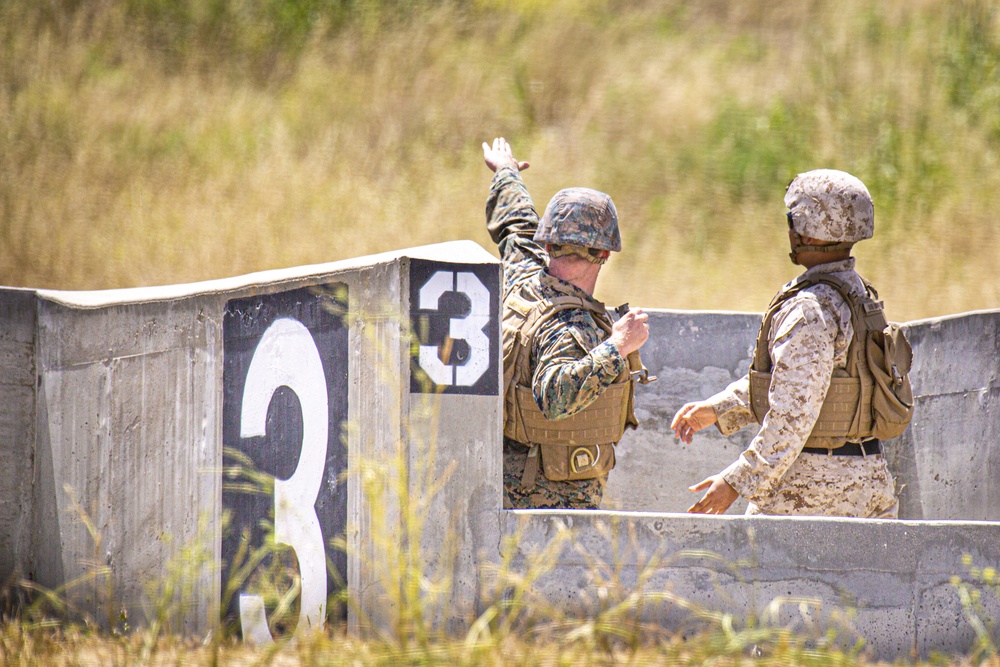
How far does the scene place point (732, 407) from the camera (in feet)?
16.9

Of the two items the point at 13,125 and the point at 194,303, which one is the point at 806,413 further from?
the point at 13,125

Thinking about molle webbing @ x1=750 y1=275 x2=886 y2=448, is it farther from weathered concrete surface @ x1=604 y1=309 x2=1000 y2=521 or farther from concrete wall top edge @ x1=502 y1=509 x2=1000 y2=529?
weathered concrete surface @ x1=604 y1=309 x2=1000 y2=521

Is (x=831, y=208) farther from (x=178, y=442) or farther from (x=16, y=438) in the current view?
(x=16, y=438)

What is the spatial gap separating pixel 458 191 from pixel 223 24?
Answer: 15.0ft

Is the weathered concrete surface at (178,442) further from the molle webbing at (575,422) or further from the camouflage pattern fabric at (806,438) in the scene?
the camouflage pattern fabric at (806,438)

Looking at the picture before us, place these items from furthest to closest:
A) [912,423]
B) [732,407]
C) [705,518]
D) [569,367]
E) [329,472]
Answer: [912,423] < [732,407] < [569,367] < [329,472] < [705,518]

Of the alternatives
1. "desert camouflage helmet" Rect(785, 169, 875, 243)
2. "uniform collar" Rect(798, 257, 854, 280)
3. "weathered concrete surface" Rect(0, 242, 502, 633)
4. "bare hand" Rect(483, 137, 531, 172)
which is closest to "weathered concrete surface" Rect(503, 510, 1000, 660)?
"weathered concrete surface" Rect(0, 242, 502, 633)

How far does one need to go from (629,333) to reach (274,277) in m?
1.32

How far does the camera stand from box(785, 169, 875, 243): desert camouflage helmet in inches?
183

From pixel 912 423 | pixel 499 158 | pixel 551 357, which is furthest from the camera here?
pixel 499 158

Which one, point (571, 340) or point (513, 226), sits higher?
point (513, 226)

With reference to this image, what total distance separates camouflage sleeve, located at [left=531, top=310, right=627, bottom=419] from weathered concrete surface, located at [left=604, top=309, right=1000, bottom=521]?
1.50 m

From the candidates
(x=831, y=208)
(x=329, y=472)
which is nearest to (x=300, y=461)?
(x=329, y=472)

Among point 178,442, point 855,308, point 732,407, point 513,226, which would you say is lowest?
point 178,442
